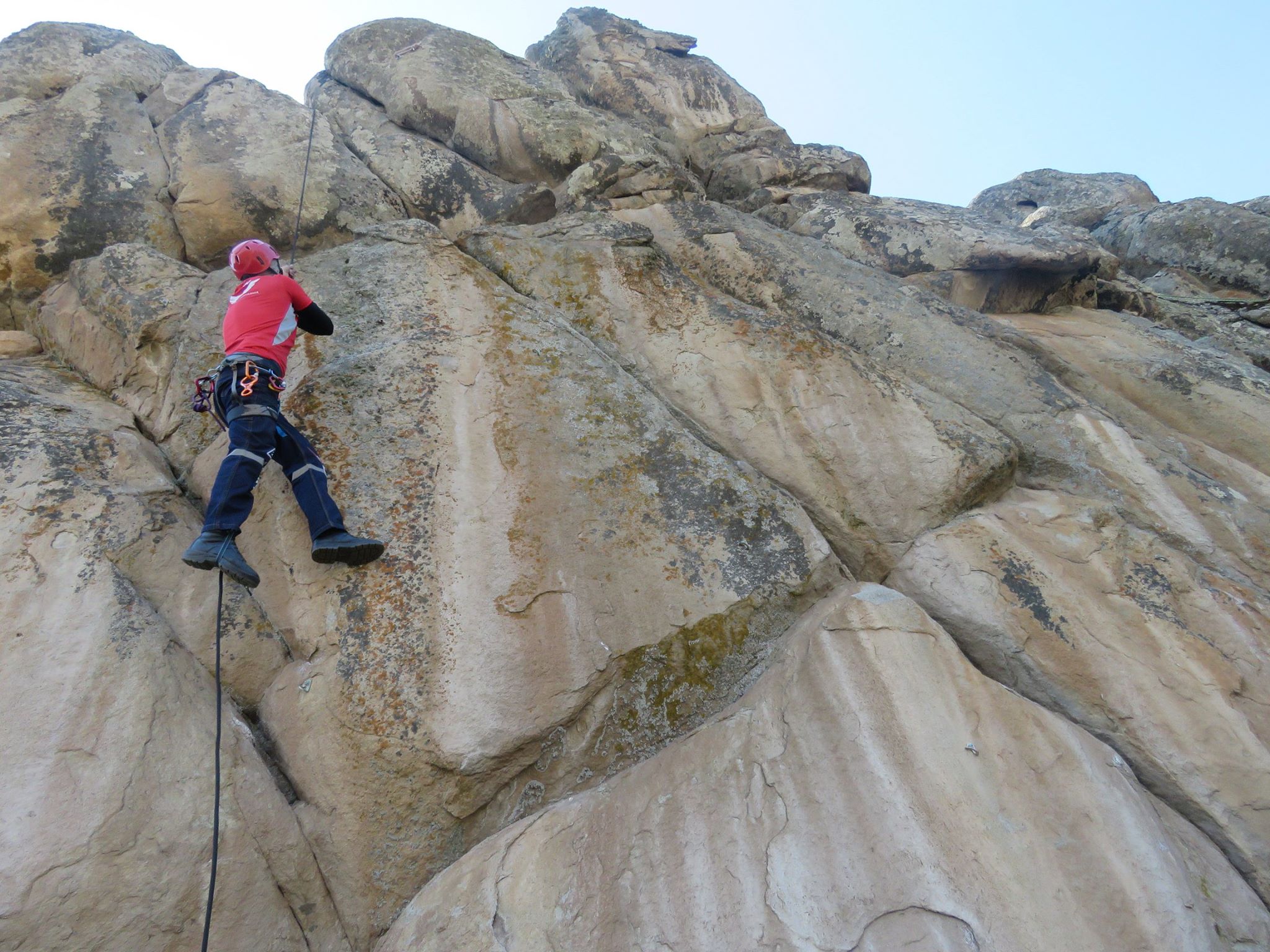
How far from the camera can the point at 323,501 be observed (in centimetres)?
454

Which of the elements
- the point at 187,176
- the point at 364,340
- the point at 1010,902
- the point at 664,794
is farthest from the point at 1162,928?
the point at 187,176

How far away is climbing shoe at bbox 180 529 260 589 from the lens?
411 centimetres

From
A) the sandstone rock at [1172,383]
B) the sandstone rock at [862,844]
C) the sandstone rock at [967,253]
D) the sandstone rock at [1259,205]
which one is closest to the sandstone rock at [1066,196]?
the sandstone rock at [1259,205]

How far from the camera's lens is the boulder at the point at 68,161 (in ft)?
22.6

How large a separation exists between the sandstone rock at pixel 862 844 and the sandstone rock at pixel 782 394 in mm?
1639

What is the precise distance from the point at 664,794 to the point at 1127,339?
699 cm

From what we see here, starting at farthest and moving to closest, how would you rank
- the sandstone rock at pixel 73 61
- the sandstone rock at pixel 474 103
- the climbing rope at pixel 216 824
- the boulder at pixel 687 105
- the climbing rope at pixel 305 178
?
1. the boulder at pixel 687 105
2. the sandstone rock at pixel 474 103
3. the sandstone rock at pixel 73 61
4. the climbing rope at pixel 305 178
5. the climbing rope at pixel 216 824

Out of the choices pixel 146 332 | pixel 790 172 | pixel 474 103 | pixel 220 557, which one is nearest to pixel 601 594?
pixel 220 557

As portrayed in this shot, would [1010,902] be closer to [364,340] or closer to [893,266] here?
[364,340]

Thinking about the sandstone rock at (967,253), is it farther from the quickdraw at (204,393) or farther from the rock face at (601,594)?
the quickdraw at (204,393)

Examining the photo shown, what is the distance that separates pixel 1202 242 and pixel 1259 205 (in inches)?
123

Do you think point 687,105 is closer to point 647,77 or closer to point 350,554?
point 647,77

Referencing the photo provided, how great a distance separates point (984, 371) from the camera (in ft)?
22.4

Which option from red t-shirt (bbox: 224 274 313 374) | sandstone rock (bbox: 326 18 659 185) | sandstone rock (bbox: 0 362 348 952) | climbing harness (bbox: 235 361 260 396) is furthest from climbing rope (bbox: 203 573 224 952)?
sandstone rock (bbox: 326 18 659 185)
